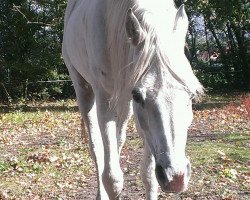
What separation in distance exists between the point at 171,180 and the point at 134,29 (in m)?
0.80

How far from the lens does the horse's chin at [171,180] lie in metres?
2.09

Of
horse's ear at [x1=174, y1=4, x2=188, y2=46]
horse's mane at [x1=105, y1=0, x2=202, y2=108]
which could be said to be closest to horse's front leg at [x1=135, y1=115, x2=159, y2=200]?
horse's mane at [x1=105, y1=0, x2=202, y2=108]

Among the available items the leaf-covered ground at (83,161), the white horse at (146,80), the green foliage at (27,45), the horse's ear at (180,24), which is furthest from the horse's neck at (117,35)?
A: the green foliage at (27,45)

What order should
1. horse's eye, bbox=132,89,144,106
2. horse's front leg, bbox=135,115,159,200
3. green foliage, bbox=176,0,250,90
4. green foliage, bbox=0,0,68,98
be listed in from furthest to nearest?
green foliage, bbox=176,0,250,90 < green foliage, bbox=0,0,68,98 < horse's front leg, bbox=135,115,159,200 < horse's eye, bbox=132,89,144,106

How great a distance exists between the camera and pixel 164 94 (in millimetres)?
2211

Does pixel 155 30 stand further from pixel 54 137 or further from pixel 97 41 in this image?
pixel 54 137

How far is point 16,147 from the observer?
23.8 ft

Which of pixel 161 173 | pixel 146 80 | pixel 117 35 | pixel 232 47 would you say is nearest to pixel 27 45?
pixel 232 47

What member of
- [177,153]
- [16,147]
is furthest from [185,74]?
[16,147]

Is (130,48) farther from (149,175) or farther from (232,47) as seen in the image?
(232,47)

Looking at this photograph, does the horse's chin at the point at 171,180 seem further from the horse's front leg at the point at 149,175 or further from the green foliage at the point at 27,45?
the green foliage at the point at 27,45

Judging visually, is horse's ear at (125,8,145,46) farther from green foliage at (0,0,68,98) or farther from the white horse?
green foliage at (0,0,68,98)

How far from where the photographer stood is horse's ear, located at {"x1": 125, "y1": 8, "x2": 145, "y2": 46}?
7.58 feet

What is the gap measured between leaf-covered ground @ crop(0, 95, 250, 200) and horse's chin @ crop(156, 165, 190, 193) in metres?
1.98
